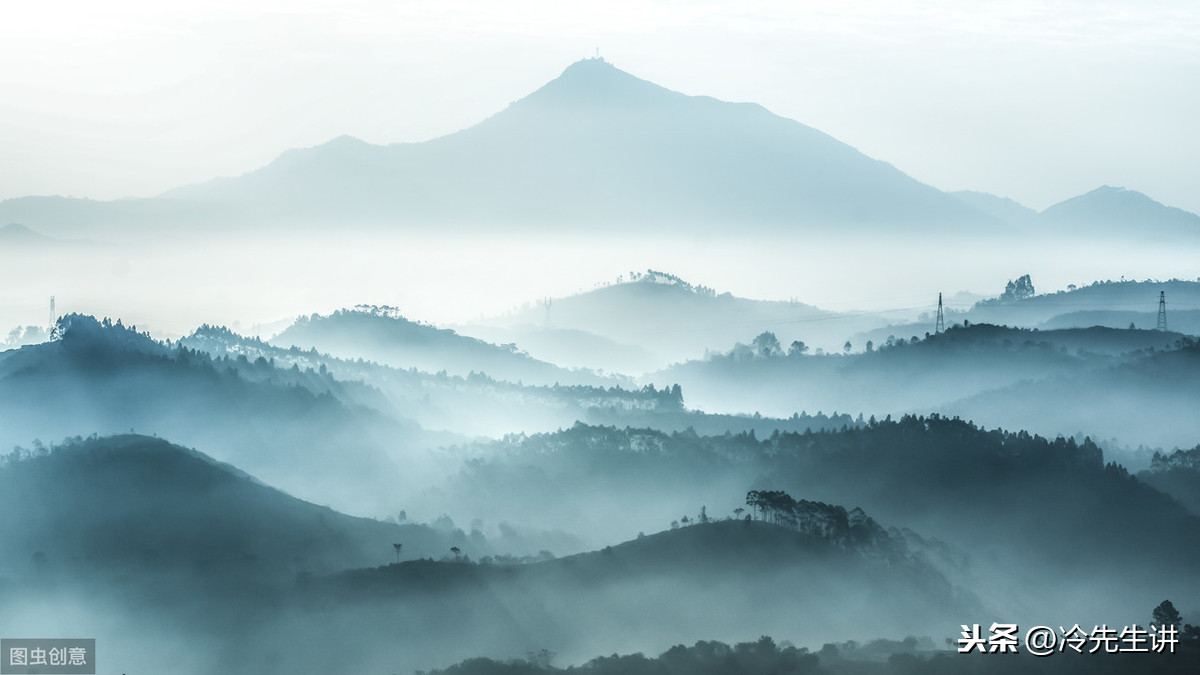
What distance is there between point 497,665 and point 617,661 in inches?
540

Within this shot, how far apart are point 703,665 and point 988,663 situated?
3136 cm

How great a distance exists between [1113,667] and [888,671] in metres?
25.2

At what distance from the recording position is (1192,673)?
192 m

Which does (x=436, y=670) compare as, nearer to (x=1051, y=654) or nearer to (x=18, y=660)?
(x=18, y=660)

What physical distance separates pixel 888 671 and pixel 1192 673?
108 ft

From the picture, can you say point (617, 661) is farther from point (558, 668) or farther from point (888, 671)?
point (888, 671)

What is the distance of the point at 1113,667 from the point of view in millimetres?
194875

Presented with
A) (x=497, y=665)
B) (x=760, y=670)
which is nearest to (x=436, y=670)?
(x=497, y=665)

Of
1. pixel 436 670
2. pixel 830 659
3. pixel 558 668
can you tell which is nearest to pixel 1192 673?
pixel 830 659

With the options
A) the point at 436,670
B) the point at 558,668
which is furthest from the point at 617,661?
the point at 436,670

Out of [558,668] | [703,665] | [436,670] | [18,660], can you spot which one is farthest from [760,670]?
[18,660]

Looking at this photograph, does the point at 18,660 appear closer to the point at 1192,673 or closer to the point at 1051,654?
the point at 1051,654

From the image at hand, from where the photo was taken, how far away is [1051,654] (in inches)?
7761

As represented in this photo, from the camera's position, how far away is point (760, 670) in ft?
640
